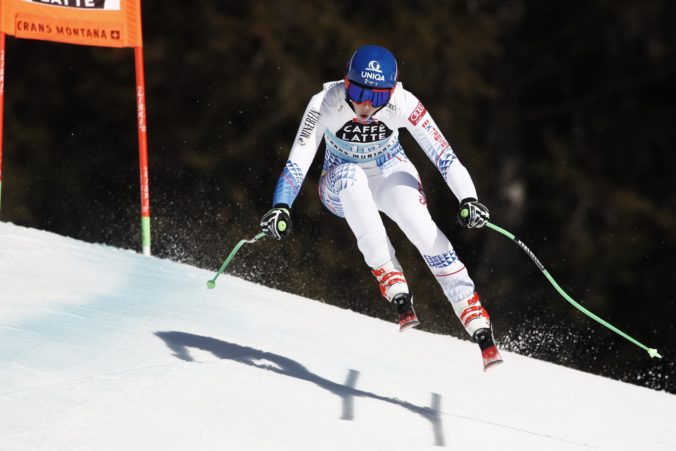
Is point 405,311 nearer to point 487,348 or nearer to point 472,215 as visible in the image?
point 487,348

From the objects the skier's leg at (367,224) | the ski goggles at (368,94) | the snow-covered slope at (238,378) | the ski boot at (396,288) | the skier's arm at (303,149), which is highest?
the ski goggles at (368,94)

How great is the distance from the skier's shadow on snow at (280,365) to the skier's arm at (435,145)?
1046 millimetres

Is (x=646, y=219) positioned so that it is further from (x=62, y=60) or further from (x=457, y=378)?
(x=457, y=378)

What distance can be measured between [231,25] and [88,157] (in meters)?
2.68

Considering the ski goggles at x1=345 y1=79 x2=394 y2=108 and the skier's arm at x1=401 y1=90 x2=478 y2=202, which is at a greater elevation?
the ski goggles at x1=345 y1=79 x2=394 y2=108

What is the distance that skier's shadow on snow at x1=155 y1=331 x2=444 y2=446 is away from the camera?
5.62m

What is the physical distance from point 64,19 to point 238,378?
11.8ft

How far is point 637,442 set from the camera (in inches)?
235

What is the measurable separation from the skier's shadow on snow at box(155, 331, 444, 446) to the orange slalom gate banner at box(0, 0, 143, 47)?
268cm

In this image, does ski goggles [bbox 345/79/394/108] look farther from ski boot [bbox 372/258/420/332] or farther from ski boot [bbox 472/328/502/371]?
ski boot [bbox 472/328/502/371]

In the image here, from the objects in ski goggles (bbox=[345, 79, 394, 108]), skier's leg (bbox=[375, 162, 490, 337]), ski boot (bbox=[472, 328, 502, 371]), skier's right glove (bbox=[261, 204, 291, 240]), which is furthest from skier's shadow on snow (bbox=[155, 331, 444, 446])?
ski goggles (bbox=[345, 79, 394, 108])

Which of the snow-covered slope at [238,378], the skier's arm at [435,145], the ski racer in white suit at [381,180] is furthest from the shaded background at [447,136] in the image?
the skier's arm at [435,145]

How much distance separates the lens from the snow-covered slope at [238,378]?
→ 4.80 metres

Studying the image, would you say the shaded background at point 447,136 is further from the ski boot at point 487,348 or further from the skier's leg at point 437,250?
the ski boot at point 487,348
